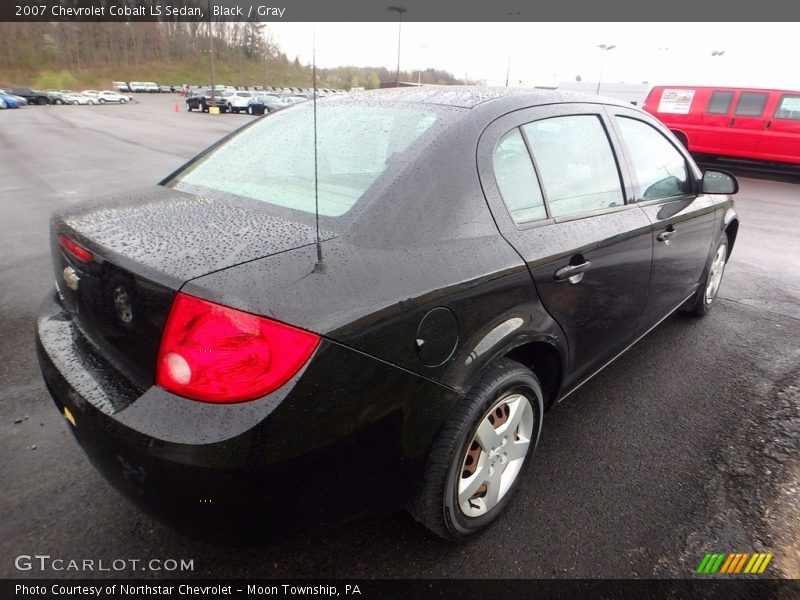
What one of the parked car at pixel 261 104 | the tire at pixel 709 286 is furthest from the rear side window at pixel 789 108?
the parked car at pixel 261 104

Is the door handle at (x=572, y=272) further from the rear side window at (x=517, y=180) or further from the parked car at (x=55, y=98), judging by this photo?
the parked car at (x=55, y=98)

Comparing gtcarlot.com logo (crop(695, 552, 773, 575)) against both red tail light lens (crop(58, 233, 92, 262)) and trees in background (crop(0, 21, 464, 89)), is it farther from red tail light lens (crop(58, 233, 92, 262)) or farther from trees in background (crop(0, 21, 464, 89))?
trees in background (crop(0, 21, 464, 89))

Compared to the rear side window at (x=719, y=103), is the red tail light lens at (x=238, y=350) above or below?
below

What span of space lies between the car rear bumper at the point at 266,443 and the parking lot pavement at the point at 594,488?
22cm

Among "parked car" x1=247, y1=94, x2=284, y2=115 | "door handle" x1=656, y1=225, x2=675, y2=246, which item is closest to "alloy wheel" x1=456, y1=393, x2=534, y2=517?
"door handle" x1=656, y1=225, x2=675, y2=246

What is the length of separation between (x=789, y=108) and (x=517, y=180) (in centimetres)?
1421

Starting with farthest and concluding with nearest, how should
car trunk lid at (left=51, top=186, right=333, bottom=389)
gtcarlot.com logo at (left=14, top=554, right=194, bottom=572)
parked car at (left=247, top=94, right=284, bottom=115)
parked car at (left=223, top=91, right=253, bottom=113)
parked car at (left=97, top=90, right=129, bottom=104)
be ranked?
1. parked car at (left=97, top=90, right=129, bottom=104)
2. parked car at (left=223, top=91, right=253, bottom=113)
3. parked car at (left=247, top=94, right=284, bottom=115)
4. gtcarlot.com logo at (left=14, top=554, right=194, bottom=572)
5. car trunk lid at (left=51, top=186, right=333, bottom=389)

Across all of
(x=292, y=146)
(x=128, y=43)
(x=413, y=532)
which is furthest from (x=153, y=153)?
(x=128, y=43)

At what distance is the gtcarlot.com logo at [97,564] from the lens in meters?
1.79

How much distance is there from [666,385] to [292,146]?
2606 mm

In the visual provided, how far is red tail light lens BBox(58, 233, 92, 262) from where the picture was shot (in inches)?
65.0

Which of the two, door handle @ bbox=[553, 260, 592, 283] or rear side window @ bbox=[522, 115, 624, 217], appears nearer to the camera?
door handle @ bbox=[553, 260, 592, 283]

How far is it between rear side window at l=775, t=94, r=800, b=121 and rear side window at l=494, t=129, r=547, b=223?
13904 millimetres

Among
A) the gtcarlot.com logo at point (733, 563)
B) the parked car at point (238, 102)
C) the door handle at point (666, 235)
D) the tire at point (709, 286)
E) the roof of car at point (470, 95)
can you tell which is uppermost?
the roof of car at point (470, 95)
